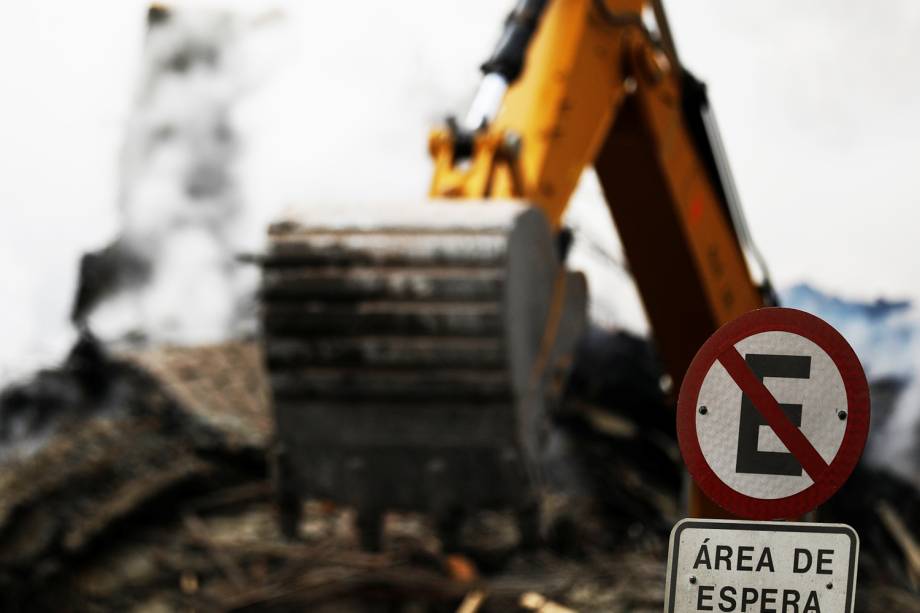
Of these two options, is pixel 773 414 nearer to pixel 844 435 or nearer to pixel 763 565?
pixel 844 435

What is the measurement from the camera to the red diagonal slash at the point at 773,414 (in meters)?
2.60

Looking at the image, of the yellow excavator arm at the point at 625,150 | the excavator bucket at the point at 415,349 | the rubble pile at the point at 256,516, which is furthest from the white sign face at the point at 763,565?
the rubble pile at the point at 256,516

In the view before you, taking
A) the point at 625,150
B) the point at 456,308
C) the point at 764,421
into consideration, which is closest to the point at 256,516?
the point at 625,150

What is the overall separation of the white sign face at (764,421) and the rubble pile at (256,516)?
2.70 m

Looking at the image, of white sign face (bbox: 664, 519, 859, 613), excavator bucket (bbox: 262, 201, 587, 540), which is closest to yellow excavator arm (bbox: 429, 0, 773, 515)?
excavator bucket (bbox: 262, 201, 587, 540)

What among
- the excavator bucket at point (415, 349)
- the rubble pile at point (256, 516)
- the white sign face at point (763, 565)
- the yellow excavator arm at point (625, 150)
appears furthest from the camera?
the rubble pile at point (256, 516)

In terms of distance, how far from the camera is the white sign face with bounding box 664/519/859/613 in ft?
8.32

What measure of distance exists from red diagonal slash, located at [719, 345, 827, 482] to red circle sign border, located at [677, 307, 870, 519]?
21 millimetres

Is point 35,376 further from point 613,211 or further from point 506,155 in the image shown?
point 506,155

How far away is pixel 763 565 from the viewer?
100 inches

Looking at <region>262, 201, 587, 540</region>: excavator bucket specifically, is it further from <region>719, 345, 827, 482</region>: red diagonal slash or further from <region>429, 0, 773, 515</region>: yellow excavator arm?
<region>719, 345, 827, 482</region>: red diagonal slash

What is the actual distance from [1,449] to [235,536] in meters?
1.56

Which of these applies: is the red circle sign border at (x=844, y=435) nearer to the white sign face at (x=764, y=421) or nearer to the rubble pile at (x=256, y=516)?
the white sign face at (x=764, y=421)

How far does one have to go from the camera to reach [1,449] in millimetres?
7395
